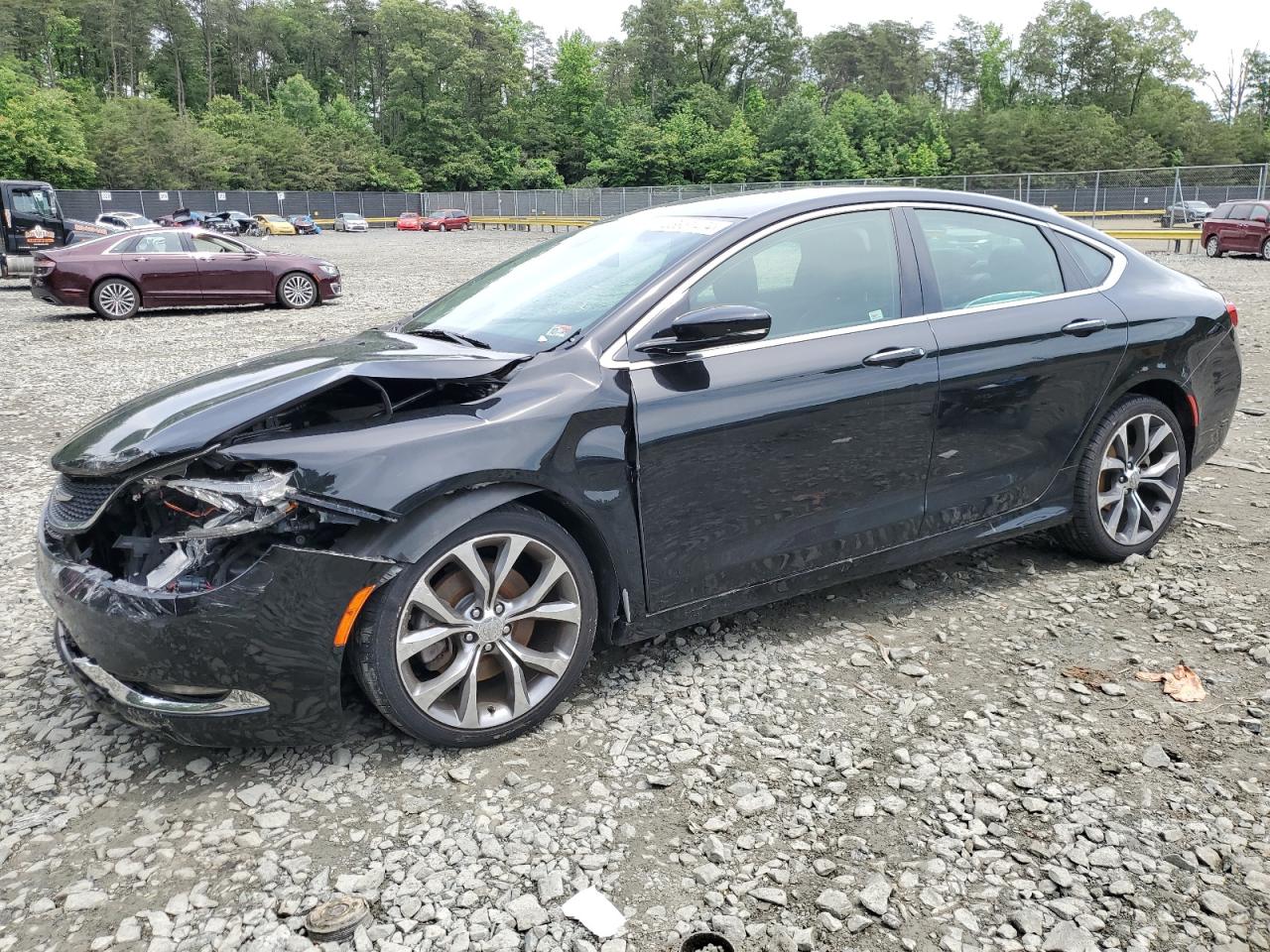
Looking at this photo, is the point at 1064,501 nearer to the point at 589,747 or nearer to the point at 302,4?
the point at 589,747

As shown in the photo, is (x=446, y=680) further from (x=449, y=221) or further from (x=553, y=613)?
(x=449, y=221)

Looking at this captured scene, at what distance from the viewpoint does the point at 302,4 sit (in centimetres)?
12412

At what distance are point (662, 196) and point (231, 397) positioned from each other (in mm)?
43160

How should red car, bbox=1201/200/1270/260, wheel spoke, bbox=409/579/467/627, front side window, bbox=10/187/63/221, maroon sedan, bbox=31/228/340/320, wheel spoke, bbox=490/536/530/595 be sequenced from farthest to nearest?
1. red car, bbox=1201/200/1270/260
2. front side window, bbox=10/187/63/221
3. maroon sedan, bbox=31/228/340/320
4. wheel spoke, bbox=490/536/530/595
5. wheel spoke, bbox=409/579/467/627

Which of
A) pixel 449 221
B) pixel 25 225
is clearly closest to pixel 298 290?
pixel 25 225

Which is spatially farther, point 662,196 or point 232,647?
point 662,196

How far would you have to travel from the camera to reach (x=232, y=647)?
107 inches

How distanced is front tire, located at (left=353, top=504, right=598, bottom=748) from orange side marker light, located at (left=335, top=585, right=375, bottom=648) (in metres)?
0.05

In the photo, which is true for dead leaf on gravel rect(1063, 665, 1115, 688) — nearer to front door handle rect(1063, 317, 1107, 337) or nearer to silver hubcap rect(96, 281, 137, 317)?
front door handle rect(1063, 317, 1107, 337)

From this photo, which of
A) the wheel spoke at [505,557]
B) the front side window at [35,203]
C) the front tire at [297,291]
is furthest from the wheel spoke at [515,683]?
the front side window at [35,203]

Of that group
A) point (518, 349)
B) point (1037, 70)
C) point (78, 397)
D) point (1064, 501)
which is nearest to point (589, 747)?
point (518, 349)

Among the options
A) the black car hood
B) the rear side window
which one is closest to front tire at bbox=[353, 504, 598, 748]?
the black car hood

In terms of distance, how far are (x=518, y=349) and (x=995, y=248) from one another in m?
2.07

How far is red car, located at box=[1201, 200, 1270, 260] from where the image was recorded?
22.8m
